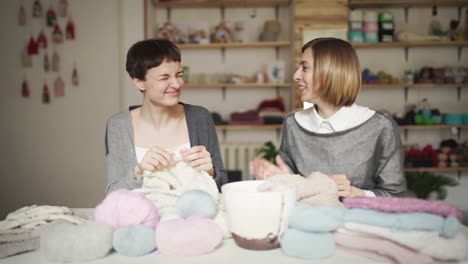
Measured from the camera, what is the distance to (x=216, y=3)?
428cm

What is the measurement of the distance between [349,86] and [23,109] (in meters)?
4.00

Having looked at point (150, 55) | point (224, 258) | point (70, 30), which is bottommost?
Answer: point (224, 258)

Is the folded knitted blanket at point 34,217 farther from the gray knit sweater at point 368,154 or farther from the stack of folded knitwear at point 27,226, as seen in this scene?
the gray knit sweater at point 368,154

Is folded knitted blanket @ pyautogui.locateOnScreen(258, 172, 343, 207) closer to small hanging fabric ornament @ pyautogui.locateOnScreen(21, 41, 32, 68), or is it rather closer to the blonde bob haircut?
the blonde bob haircut

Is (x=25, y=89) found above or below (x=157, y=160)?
above

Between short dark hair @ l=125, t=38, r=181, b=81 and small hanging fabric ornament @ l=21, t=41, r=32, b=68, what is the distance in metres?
3.30

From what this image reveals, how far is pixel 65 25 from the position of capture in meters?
4.31

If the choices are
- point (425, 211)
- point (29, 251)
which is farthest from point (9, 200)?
point (425, 211)

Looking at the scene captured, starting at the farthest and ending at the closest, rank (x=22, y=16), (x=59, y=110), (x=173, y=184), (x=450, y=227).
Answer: (x=59, y=110) < (x=22, y=16) < (x=173, y=184) < (x=450, y=227)

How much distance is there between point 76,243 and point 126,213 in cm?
11

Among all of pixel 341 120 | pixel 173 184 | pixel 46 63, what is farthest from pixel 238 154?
pixel 173 184

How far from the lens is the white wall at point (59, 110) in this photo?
14.1 feet

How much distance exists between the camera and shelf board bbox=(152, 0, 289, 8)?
4.21m

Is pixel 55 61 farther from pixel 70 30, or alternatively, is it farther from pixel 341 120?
pixel 341 120
